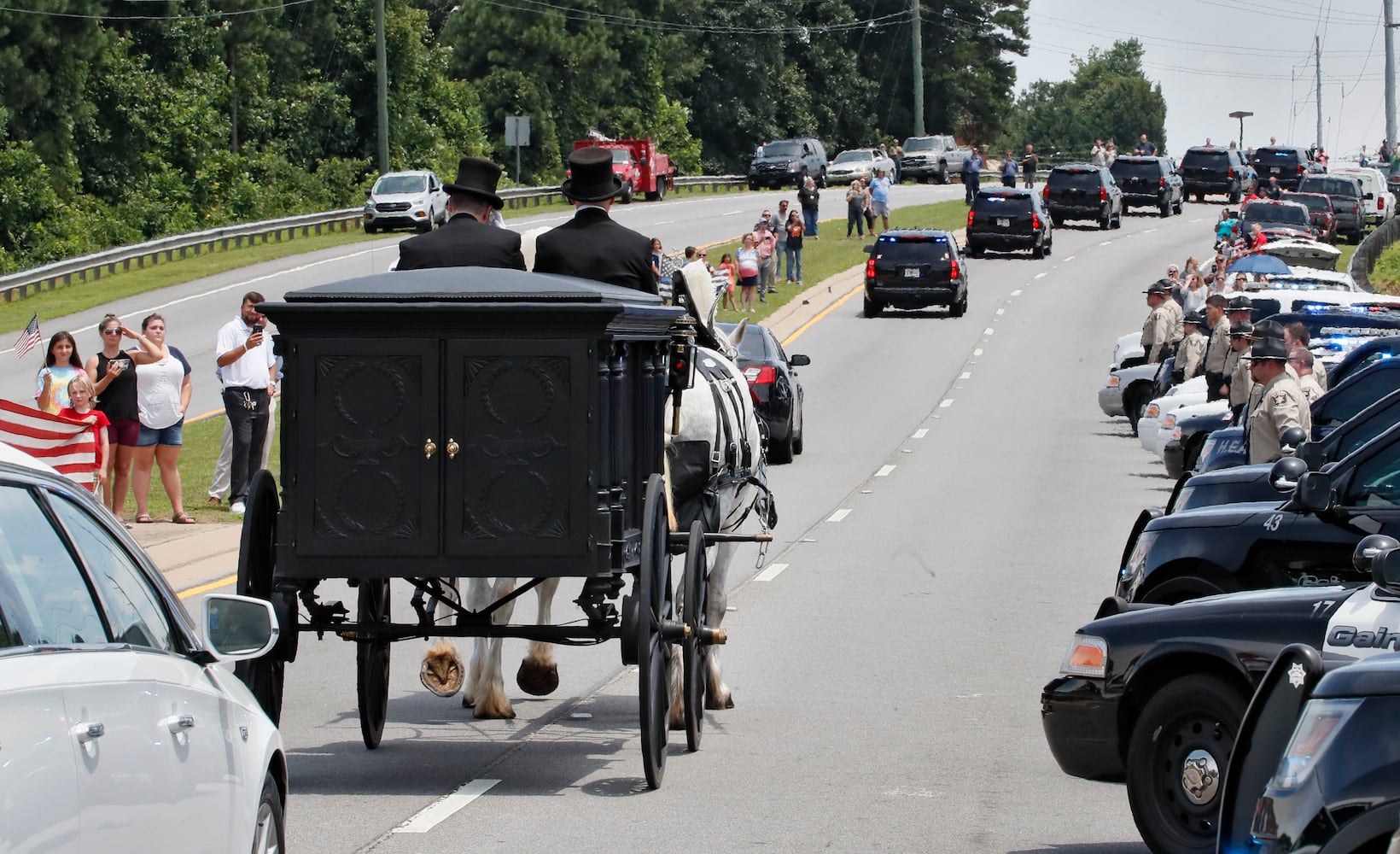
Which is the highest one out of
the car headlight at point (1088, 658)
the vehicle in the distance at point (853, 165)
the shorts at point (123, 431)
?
the vehicle in the distance at point (853, 165)

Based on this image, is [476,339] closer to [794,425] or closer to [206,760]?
[206,760]

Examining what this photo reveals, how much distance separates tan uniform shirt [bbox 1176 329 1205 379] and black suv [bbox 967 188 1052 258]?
93.9ft

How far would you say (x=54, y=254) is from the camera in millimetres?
56125

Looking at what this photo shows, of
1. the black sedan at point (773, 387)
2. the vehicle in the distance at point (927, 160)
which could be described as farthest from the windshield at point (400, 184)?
the vehicle in the distance at point (927, 160)

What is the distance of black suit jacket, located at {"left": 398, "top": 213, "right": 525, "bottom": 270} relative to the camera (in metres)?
9.51

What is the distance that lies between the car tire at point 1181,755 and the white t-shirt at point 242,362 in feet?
41.6

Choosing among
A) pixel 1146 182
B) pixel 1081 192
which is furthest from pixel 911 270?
pixel 1146 182

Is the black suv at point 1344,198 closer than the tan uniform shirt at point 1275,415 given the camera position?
No

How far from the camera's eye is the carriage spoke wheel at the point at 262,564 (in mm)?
8625

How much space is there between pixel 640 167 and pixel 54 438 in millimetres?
53779

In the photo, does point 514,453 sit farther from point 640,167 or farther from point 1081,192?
point 640,167

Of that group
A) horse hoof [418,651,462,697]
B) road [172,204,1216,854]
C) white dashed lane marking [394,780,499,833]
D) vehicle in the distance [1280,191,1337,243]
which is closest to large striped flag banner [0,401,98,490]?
road [172,204,1216,854]

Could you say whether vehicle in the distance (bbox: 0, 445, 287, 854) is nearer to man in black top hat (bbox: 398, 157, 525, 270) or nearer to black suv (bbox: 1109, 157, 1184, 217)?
man in black top hat (bbox: 398, 157, 525, 270)

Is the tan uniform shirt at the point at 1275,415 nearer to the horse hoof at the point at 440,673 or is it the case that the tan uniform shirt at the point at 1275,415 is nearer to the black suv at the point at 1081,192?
the horse hoof at the point at 440,673
